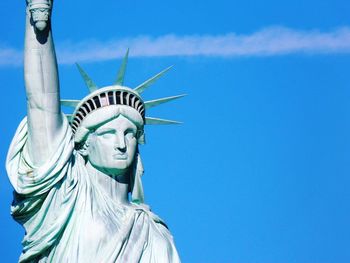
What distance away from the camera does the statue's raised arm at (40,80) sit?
17797 mm

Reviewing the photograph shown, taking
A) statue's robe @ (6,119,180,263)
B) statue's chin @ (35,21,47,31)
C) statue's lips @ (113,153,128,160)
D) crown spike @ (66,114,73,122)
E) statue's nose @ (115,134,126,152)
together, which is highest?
statue's chin @ (35,21,47,31)

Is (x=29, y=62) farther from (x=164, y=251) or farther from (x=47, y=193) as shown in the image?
(x=164, y=251)

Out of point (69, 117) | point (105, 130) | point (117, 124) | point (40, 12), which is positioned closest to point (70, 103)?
point (69, 117)

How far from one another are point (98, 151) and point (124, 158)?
45 cm

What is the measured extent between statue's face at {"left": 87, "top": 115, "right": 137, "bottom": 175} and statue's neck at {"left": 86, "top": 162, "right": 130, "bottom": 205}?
106mm

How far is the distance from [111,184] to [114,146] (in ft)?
2.36

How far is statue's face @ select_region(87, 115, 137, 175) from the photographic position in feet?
61.9

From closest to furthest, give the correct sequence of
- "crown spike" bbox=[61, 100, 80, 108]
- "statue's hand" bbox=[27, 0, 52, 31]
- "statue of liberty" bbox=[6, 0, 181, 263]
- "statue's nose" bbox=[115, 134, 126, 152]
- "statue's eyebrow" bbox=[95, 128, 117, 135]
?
"statue's hand" bbox=[27, 0, 52, 31], "statue of liberty" bbox=[6, 0, 181, 263], "statue's nose" bbox=[115, 134, 126, 152], "statue's eyebrow" bbox=[95, 128, 117, 135], "crown spike" bbox=[61, 100, 80, 108]

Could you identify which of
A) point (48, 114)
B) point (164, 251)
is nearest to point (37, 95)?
point (48, 114)

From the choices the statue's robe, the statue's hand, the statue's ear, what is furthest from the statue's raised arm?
the statue's ear

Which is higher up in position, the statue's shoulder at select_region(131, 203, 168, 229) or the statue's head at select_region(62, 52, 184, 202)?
the statue's head at select_region(62, 52, 184, 202)

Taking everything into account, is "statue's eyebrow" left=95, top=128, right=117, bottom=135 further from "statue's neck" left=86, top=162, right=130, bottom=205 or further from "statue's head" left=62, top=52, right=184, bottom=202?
"statue's neck" left=86, top=162, right=130, bottom=205

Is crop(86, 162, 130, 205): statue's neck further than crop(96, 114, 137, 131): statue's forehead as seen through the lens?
Yes

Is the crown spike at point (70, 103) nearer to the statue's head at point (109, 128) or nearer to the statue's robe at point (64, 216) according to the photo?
the statue's head at point (109, 128)
